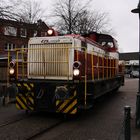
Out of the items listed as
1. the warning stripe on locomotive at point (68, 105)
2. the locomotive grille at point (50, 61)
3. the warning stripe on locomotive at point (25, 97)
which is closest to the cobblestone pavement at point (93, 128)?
the warning stripe on locomotive at point (68, 105)

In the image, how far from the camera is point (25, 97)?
8883 millimetres

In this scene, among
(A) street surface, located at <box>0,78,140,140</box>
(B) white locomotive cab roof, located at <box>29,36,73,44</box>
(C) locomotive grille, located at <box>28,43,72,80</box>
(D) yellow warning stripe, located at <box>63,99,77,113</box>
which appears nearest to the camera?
(A) street surface, located at <box>0,78,140,140</box>

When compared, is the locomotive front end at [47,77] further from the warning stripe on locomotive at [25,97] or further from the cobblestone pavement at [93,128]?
the cobblestone pavement at [93,128]

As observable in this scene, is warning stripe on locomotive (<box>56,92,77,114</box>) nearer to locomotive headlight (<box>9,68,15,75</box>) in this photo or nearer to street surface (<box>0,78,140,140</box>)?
street surface (<box>0,78,140,140</box>)

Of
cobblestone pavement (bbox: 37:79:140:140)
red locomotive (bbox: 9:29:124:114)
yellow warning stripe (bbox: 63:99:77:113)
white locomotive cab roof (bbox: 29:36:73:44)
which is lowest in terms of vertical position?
cobblestone pavement (bbox: 37:79:140:140)

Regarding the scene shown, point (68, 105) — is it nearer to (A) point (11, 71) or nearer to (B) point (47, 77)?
(B) point (47, 77)

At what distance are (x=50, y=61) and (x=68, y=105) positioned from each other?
1809 millimetres

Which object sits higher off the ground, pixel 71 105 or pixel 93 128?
pixel 71 105

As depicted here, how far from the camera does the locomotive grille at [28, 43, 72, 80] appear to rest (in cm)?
895

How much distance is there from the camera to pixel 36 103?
A: 8695mm

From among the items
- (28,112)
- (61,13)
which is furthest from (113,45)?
(61,13)

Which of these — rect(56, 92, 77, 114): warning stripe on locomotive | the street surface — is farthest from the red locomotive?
the street surface

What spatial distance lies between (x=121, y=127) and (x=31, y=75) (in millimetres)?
3834

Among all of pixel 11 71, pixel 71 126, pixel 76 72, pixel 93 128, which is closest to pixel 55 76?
pixel 76 72
